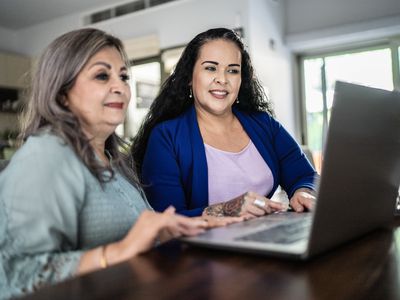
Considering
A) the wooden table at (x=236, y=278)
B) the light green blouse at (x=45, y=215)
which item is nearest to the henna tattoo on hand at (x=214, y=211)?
the light green blouse at (x=45, y=215)

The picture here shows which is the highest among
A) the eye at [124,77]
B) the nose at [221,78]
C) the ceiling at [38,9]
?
the ceiling at [38,9]

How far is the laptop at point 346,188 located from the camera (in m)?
0.65

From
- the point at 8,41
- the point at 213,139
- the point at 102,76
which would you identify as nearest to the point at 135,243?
the point at 102,76

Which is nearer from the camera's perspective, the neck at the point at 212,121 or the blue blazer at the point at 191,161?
the blue blazer at the point at 191,161

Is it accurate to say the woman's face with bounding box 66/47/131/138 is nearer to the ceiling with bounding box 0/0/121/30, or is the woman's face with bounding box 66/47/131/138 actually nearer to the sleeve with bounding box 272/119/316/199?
the sleeve with bounding box 272/119/316/199

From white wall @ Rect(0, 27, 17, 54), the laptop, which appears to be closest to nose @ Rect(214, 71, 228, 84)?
the laptop

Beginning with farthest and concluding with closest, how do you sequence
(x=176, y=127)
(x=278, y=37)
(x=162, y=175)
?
(x=278, y=37) < (x=176, y=127) < (x=162, y=175)

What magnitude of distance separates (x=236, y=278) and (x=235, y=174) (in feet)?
3.38

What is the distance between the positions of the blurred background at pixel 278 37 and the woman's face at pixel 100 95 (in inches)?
139

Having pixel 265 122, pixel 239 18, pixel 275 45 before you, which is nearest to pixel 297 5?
pixel 275 45

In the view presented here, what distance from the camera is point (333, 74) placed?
16.8 feet

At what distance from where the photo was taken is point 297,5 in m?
5.00

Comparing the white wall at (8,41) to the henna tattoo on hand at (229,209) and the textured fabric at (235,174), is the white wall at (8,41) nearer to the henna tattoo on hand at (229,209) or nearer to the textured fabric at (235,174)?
the textured fabric at (235,174)

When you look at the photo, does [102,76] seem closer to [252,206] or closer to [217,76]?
[252,206]
